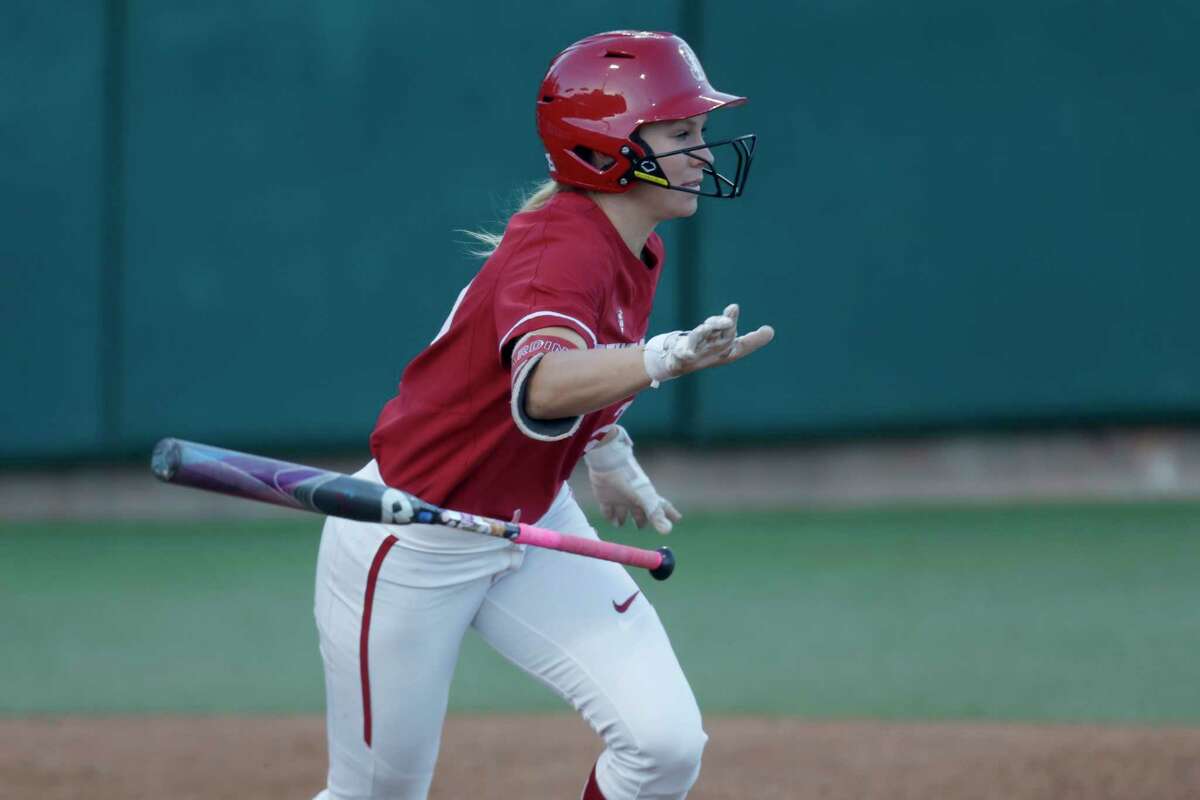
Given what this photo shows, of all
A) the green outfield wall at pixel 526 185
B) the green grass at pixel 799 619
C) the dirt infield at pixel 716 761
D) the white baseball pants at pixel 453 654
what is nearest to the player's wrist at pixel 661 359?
the white baseball pants at pixel 453 654

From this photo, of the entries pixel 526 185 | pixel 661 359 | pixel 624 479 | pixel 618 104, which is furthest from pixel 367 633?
pixel 526 185

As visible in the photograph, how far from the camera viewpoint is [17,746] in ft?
17.7

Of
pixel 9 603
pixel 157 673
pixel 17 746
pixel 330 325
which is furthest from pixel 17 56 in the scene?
pixel 17 746

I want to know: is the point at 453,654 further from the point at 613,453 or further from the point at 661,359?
the point at 661,359

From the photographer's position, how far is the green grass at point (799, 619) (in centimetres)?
589

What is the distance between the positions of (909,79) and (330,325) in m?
3.39

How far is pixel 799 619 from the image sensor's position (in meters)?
6.86

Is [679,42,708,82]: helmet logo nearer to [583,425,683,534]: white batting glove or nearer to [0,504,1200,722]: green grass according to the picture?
[583,425,683,534]: white batting glove

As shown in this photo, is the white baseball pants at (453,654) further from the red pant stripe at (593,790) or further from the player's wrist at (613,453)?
→ the player's wrist at (613,453)

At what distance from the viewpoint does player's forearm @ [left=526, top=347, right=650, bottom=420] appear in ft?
9.48

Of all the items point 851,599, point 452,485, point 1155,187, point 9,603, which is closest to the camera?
point 452,485

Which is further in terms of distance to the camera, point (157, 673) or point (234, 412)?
point (234, 412)

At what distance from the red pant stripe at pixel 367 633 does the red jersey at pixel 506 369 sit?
5.4 inches

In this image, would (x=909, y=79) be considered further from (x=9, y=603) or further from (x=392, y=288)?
(x=9, y=603)
